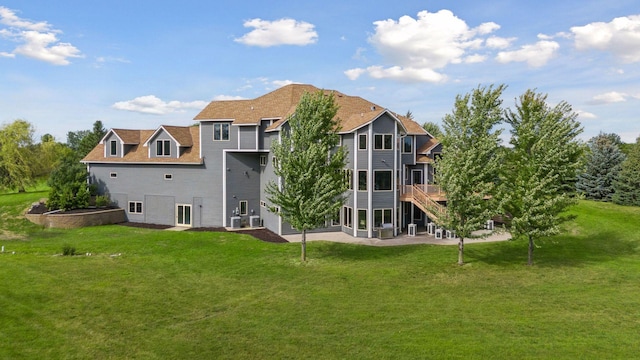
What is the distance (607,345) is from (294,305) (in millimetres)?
10479

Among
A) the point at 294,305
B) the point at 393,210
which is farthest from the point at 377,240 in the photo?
the point at 294,305

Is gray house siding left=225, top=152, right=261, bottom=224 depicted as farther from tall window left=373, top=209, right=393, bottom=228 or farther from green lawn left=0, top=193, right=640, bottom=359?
tall window left=373, top=209, right=393, bottom=228

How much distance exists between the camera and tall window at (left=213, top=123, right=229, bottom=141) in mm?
33156

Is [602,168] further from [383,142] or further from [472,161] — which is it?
[472,161]

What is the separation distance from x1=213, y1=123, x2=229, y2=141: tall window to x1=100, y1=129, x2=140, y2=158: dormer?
920 cm

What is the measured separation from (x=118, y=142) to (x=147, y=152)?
3.17m

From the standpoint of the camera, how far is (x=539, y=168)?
19875mm

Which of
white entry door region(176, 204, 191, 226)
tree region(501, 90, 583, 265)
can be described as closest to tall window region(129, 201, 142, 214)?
white entry door region(176, 204, 191, 226)

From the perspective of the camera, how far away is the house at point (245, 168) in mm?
28891

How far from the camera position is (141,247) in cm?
2500

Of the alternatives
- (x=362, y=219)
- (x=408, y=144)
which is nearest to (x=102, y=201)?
(x=362, y=219)

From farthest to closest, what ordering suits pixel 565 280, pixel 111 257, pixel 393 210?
1. pixel 393 210
2. pixel 111 257
3. pixel 565 280

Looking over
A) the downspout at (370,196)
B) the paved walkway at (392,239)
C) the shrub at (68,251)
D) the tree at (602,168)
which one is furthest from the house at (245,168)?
the tree at (602,168)

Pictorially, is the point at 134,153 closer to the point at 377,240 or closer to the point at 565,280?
the point at 377,240
